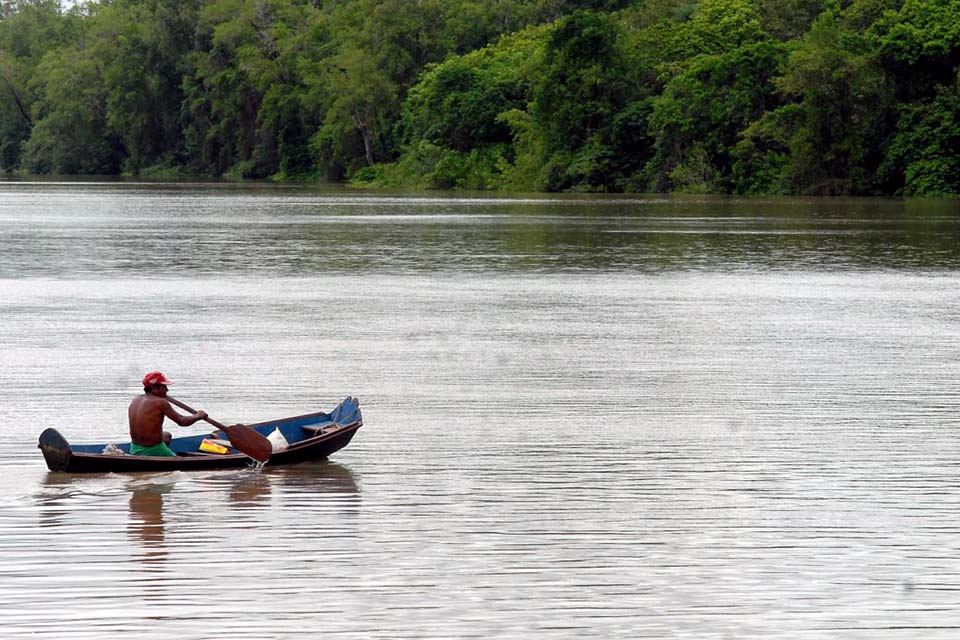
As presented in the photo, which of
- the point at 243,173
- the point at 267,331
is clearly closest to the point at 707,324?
the point at 267,331

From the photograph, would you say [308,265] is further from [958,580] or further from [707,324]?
[958,580]

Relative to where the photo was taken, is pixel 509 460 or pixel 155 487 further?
pixel 509 460

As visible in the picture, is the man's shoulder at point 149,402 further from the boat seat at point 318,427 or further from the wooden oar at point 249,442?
the boat seat at point 318,427

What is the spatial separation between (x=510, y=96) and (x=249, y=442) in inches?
3350

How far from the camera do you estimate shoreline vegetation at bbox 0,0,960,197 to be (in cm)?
7725

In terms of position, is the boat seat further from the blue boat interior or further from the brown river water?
the brown river water

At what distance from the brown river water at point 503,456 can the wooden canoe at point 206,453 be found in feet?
0.44

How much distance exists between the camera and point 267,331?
23844 millimetres

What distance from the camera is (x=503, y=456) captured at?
46.3ft

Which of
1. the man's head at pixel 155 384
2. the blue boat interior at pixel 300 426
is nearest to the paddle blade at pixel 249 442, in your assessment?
the blue boat interior at pixel 300 426

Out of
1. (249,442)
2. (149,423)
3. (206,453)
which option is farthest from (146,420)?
(249,442)

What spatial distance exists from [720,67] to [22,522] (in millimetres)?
73163

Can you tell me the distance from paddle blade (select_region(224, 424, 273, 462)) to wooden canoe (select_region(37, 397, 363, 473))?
25cm

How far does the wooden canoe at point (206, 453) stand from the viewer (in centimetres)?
1255
